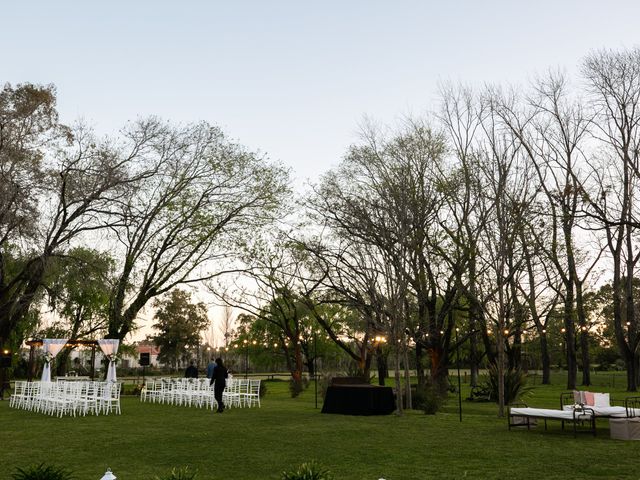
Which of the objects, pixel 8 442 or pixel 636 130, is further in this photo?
pixel 636 130

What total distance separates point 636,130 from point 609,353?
47.5 meters

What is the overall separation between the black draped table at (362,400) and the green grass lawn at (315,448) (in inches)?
49.3

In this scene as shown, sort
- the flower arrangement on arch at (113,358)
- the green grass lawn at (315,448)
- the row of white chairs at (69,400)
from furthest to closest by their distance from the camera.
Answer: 1. the flower arrangement on arch at (113,358)
2. the row of white chairs at (69,400)
3. the green grass lawn at (315,448)

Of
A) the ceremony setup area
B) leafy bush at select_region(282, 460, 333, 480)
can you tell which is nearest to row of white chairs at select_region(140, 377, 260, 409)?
the ceremony setup area

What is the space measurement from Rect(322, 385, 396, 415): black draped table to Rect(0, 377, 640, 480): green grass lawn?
125 centimetres

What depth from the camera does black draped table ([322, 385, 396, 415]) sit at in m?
17.3

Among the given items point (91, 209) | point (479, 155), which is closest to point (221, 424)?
point (91, 209)

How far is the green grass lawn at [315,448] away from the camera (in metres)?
8.12

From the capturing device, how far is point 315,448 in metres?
10.4

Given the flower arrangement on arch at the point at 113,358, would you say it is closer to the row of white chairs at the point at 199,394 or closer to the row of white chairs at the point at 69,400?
the row of white chairs at the point at 199,394

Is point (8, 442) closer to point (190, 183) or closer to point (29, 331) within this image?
point (190, 183)

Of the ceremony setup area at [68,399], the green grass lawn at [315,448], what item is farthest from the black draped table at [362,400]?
the ceremony setup area at [68,399]

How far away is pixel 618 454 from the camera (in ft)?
31.1

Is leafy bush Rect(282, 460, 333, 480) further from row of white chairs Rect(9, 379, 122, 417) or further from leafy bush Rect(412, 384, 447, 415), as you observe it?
leafy bush Rect(412, 384, 447, 415)
